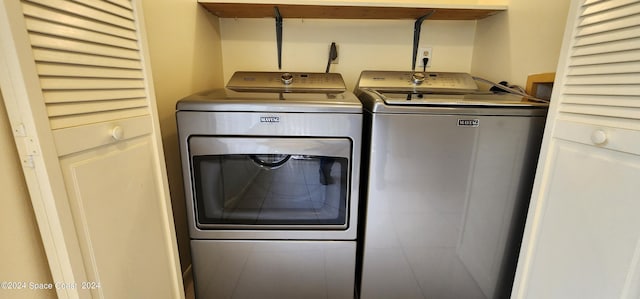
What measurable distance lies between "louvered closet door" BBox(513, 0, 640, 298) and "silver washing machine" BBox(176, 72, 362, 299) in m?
0.59

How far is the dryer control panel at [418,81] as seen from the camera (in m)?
1.36

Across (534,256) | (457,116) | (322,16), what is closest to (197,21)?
(322,16)

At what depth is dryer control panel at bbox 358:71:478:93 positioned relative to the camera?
136 cm

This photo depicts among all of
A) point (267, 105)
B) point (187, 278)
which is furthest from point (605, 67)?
point (187, 278)

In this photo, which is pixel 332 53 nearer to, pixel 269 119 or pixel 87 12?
pixel 269 119

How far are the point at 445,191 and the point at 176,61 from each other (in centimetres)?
124

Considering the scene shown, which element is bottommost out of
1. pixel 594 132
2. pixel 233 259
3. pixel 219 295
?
pixel 219 295

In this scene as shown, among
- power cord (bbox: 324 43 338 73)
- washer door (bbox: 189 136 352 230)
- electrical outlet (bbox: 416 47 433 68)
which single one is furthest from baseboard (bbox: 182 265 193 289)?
electrical outlet (bbox: 416 47 433 68)

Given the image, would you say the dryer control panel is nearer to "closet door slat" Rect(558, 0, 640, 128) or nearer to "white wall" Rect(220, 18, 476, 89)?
"white wall" Rect(220, 18, 476, 89)

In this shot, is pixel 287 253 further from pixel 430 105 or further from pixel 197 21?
pixel 197 21

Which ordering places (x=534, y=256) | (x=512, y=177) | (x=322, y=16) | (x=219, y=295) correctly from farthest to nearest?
(x=322, y=16) → (x=219, y=295) → (x=512, y=177) → (x=534, y=256)

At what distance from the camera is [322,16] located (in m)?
1.53

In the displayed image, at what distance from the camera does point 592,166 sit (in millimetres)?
687

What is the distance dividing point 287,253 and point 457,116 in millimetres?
836
